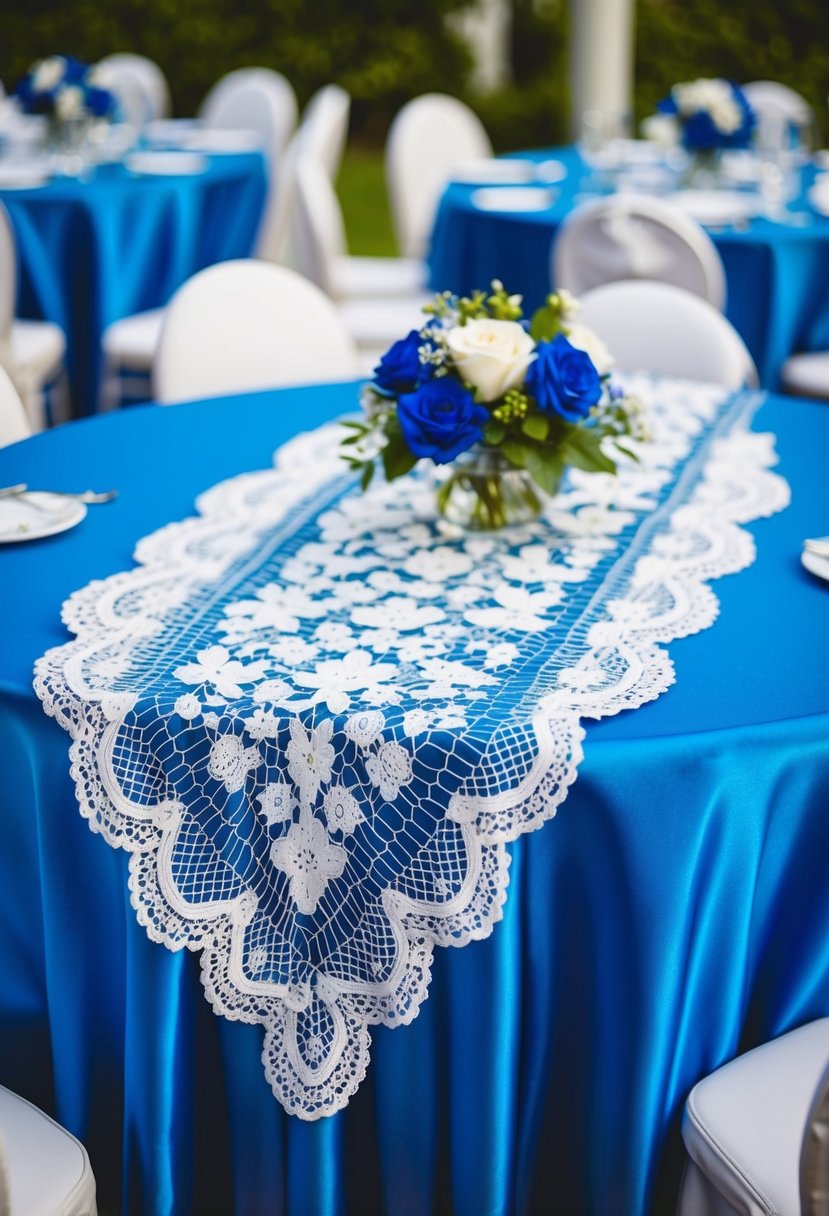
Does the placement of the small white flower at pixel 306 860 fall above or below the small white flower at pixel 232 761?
below

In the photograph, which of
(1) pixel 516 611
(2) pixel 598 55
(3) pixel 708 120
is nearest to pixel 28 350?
(3) pixel 708 120

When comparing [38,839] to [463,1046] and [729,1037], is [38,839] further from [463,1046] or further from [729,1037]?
[729,1037]

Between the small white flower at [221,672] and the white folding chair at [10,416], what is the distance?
106 cm

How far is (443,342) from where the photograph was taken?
5.53ft

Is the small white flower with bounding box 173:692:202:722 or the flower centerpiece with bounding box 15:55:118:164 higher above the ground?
the flower centerpiece with bounding box 15:55:118:164

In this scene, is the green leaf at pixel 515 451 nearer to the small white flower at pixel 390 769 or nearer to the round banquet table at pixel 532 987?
the round banquet table at pixel 532 987

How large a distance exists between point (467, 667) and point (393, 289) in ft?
12.4

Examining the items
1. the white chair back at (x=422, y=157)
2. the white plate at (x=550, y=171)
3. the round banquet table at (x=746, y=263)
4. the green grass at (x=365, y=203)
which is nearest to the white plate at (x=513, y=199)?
the round banquet table at (x=746, y=263)

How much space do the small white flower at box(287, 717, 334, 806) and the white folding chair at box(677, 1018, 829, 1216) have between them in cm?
46

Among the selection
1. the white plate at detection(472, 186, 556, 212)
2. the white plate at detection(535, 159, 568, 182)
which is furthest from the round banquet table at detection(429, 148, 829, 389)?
the white plate at detection(535, 159, 568, 182)

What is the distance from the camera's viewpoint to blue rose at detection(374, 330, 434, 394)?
1.68m

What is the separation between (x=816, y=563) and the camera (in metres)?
1.66

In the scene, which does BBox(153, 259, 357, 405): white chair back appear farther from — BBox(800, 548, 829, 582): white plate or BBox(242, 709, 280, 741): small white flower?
BBox(242, 709, 280, 741): small white flower

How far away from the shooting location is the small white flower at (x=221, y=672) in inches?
54.8
